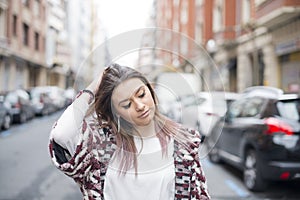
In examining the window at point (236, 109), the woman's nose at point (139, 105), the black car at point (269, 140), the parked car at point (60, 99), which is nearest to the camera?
the woman's nose at point (139, 105)

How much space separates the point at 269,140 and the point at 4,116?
9436mm

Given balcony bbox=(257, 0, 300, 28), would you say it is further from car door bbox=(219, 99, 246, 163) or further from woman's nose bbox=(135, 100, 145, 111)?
woman's nose bbox=(135, 100, 145, 111)

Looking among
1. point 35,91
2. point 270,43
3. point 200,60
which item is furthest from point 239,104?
point 35,91

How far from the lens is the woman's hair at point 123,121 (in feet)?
4.12

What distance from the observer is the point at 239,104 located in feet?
22.4

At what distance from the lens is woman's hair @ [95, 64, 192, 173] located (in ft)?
4.12

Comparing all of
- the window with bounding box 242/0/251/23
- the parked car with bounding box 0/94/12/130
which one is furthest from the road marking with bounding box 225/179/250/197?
the window with bounding box 242/0/251/23

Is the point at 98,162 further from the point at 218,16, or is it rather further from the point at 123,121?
the point at 218,16

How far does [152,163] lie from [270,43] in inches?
579

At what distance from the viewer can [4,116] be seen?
1248 cm

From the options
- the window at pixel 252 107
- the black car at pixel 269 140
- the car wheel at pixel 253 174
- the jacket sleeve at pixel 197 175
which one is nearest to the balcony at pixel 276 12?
the window at pixel 252 107

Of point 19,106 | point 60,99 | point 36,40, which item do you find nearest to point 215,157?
point 60,99

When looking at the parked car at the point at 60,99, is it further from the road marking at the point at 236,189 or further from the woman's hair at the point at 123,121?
the road marking at the point at 236,189

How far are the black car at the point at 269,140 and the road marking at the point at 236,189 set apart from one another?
0.35ft
